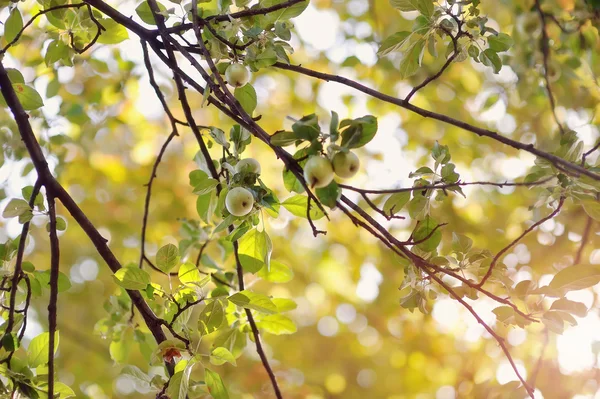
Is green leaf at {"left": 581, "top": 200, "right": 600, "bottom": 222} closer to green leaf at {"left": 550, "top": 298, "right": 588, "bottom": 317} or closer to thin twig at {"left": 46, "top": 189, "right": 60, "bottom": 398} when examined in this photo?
green leaf at {"left": 550, "top": 298, "right": 588, "bottom": 317}

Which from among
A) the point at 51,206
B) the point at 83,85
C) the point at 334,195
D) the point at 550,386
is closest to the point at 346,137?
the point at 334,195

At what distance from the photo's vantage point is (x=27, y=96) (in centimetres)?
100

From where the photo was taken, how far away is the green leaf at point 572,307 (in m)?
0.81

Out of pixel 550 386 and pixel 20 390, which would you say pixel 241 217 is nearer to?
pixel 20 390

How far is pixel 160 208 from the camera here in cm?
260

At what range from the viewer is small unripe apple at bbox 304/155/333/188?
0.59m

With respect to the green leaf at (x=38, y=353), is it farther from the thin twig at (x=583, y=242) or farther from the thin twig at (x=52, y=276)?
the thin twig at (x=583, y=242)

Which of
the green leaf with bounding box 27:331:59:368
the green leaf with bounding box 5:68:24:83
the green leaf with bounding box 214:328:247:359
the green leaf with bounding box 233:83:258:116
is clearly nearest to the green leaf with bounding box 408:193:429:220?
the green leaf with bounding box 233:83:258:116

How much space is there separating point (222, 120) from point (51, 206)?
1781 millimetres

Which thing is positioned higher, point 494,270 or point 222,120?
point 222,120

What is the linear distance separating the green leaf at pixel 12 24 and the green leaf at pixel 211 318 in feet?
2.09

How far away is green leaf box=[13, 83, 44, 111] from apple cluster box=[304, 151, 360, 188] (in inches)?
25.5

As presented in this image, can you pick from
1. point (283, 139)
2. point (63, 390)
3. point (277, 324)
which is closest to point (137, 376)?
point (63, 390)

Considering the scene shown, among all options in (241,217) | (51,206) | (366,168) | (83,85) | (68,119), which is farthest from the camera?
(366,168)
